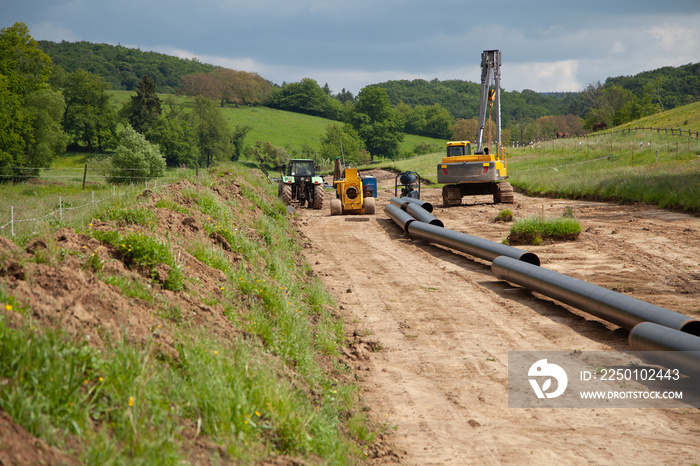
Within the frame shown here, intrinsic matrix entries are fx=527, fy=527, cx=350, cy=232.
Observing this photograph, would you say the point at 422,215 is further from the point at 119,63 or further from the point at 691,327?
the point at 119,63

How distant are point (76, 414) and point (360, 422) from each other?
244cm

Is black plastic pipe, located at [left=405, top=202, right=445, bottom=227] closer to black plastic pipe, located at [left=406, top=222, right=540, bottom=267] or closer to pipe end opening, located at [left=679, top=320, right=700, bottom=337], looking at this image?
black plastic pipe, located at [left=406, top=222, right=540, bottom=267]

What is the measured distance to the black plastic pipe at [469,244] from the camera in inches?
416

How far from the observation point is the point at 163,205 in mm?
8727

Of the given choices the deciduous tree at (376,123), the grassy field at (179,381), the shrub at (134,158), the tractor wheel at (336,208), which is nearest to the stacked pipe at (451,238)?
the tractor wheel at (336,208)

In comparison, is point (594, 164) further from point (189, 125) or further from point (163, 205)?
point (189, 125)

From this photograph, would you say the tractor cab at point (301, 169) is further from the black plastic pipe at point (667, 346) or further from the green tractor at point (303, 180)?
the black plastic pipe at point (667, 346)

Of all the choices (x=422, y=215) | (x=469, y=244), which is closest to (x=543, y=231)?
(x=469, y=244)

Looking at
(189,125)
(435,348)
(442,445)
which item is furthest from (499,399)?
(189,125)

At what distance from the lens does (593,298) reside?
7.64 m

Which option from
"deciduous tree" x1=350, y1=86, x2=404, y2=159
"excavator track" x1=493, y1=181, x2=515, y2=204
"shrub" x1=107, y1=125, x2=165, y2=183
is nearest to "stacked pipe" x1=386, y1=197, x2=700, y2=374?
"excavator track" x1=493, y1=181, x2=515, y2=204

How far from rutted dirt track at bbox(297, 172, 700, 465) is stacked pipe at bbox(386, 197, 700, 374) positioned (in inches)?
11.6

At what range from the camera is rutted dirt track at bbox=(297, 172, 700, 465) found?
179 inches

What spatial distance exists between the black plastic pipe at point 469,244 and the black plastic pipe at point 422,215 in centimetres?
66
